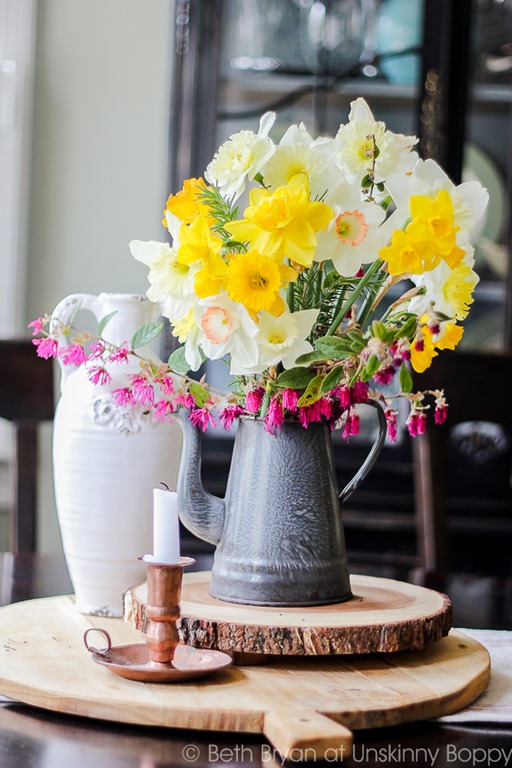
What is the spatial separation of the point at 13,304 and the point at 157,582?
1.79 meters

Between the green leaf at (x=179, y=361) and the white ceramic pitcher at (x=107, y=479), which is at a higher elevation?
the green leaf at (x=179, y=361)

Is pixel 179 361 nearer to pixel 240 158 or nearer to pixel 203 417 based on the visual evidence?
pixel 203 417

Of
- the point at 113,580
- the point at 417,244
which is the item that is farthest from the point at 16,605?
the point at 417,244

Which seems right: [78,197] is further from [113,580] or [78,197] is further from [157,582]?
[157,582]

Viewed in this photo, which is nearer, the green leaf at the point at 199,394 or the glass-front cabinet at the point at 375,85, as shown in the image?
the green leaf at the point at 199,394

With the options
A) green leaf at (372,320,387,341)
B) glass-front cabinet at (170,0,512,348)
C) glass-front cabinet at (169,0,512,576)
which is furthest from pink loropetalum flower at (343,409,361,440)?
glass-front cabinet at (170,0,512,348)

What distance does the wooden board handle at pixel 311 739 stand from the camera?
0.59 meters

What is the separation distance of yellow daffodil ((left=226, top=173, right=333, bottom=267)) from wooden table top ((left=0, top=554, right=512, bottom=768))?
35 cm

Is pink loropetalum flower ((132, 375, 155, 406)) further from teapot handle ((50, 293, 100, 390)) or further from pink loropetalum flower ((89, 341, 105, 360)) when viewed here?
teapot handle ((50, 293, 100, 390))

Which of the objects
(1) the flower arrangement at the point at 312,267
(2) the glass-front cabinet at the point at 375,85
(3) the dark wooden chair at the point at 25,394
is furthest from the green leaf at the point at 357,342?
(2) the glass-front cabinet at the point at 375,85

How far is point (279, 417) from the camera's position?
2.65ft

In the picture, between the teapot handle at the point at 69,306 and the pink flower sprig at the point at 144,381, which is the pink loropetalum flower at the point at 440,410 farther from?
the teapot handle at the point at 69,306

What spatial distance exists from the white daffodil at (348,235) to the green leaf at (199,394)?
0.17 metres

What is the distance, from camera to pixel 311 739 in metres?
0.59
